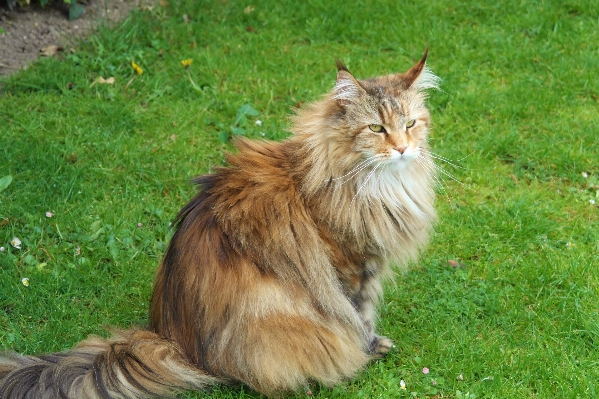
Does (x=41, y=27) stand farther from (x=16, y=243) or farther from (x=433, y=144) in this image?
(x=433, y=144)

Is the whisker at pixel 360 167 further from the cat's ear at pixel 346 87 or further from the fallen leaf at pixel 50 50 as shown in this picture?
the fallen leaf at pixel 50 50

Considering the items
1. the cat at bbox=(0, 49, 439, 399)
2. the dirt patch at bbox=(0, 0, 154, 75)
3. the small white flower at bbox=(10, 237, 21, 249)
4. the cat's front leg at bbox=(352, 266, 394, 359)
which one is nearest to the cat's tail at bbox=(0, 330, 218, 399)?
the cat at bbox=(0, 49, 439, 399)

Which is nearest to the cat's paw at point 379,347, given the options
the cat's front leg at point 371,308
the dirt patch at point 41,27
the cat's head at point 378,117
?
the cat's front leg at point 371,308

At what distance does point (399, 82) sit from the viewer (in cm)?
362

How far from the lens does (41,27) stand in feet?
20.5

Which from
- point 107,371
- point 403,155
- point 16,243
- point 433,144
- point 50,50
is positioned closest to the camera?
point 107,371

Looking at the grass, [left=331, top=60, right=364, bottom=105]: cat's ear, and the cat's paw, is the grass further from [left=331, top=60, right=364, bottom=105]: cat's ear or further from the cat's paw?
[left=331, top=60, right=364, bottom=105]: cat's ear

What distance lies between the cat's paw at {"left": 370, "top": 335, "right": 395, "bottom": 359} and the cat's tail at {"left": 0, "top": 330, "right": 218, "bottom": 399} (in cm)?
85

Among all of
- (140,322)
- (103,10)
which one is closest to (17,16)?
(103,10)

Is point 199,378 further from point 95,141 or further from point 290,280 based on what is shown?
point 95,141

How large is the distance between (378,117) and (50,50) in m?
3.56

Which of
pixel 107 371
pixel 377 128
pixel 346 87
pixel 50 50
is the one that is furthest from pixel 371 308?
pixel 50 50

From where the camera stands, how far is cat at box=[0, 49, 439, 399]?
11.3 ft

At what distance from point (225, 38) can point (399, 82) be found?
3.11m
